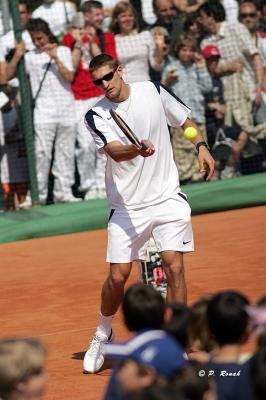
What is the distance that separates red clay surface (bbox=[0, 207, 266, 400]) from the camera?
859cm

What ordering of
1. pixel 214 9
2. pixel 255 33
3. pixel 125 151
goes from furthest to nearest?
pixel 255 33, pixel 214 9, pixel 125 151

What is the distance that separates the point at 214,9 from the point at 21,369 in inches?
435

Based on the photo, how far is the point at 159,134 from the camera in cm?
804

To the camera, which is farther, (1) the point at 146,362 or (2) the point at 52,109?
(2) the point at 52,109

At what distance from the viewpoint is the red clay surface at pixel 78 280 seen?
859cm

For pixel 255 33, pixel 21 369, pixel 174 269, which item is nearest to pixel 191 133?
pixel 174 269

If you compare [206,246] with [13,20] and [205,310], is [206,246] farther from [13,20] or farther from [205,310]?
[205,310]

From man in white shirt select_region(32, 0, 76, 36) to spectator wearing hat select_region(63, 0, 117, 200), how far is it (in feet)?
0.48

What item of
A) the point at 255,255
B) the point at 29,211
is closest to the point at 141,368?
the point at 255,255

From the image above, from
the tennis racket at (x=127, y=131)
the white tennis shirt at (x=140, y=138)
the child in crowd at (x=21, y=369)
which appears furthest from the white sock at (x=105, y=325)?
the child in crowd at (x=21, y=369)

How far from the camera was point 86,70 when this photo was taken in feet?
46.6

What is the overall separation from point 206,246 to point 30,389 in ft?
25.7

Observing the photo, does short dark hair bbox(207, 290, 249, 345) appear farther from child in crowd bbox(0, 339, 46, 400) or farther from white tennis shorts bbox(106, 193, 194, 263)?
white tennis shorts bbox(106, 193, 194, 263)

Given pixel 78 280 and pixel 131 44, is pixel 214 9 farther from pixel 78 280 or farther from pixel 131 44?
pixel 78 280
